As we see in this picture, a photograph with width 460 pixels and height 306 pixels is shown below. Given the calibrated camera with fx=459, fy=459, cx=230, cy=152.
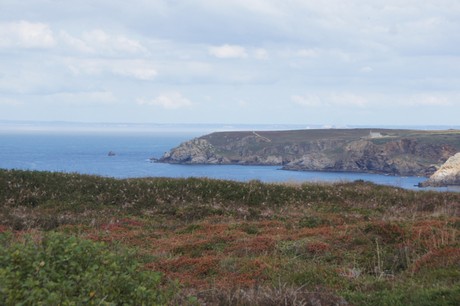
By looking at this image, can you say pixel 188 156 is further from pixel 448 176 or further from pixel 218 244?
pixel 218 244

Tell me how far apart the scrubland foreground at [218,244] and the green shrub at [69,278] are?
1.0 inches

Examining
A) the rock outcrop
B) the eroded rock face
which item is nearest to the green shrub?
the rock outcrop

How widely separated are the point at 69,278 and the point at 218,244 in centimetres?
904

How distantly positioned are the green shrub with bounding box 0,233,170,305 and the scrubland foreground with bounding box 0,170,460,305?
0.02m

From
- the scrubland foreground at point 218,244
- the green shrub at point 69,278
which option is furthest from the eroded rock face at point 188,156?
the green shrub at point 69,278

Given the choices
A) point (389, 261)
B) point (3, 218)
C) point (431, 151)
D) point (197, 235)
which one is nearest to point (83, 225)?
point (3, 218)

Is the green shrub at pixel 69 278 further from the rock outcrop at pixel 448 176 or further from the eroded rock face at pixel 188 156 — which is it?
the eroded rock face at pixel 188 156

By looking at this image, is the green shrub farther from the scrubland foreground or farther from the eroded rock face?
the eroded rock face

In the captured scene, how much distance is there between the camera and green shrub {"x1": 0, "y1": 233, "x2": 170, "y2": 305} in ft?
17.3

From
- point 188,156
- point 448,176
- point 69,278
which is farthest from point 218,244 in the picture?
point 188,156

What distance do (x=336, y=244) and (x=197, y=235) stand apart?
16.9 feet

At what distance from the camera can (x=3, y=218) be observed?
61.8 feet

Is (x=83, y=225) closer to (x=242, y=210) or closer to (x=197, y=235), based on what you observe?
(x=197, y=235)

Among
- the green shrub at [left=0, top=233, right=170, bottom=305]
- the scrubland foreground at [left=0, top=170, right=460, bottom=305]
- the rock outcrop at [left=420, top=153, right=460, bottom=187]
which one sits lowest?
the rock outcrop at [left=420, top=153, right=460, bottom=187]
